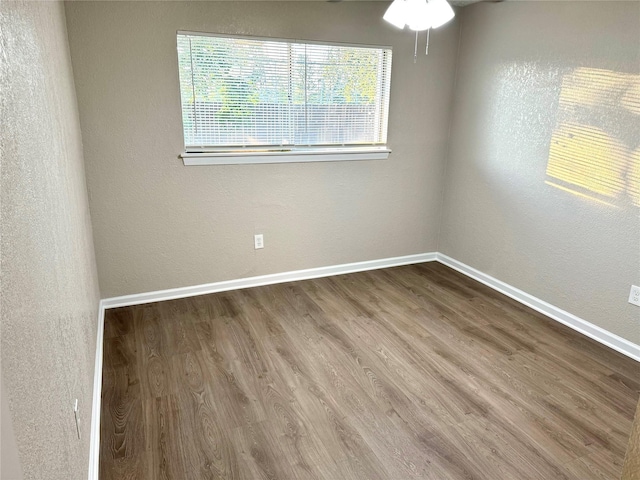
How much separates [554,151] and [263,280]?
2.37 metres

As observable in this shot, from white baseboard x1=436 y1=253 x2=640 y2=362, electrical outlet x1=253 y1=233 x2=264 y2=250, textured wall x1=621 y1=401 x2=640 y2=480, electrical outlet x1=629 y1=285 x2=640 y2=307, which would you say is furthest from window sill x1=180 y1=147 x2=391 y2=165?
textured wall x1=621 y1=401 x2=640 y2=480

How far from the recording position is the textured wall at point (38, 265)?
841mm

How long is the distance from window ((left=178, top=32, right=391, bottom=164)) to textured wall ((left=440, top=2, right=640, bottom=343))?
790 mm

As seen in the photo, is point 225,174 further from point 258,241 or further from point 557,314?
point 557,314

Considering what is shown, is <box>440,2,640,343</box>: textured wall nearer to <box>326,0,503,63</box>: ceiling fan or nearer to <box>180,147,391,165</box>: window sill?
<box>180,147,391,165</box>: window sill

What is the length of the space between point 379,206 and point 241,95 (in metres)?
1.52

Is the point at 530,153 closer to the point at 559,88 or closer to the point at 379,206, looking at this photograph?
the point at 559,88

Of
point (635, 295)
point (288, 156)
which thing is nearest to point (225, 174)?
point (288, 156)

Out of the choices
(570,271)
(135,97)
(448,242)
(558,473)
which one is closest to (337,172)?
(448,242)

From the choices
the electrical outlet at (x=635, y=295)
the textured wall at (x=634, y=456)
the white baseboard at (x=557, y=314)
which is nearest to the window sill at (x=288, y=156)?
the white baseboard at (x=557, y=314)

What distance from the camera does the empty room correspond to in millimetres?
1868

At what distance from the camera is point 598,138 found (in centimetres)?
278

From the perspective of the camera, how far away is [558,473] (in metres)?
1.85

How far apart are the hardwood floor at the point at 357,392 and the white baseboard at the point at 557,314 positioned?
0.25 ft
